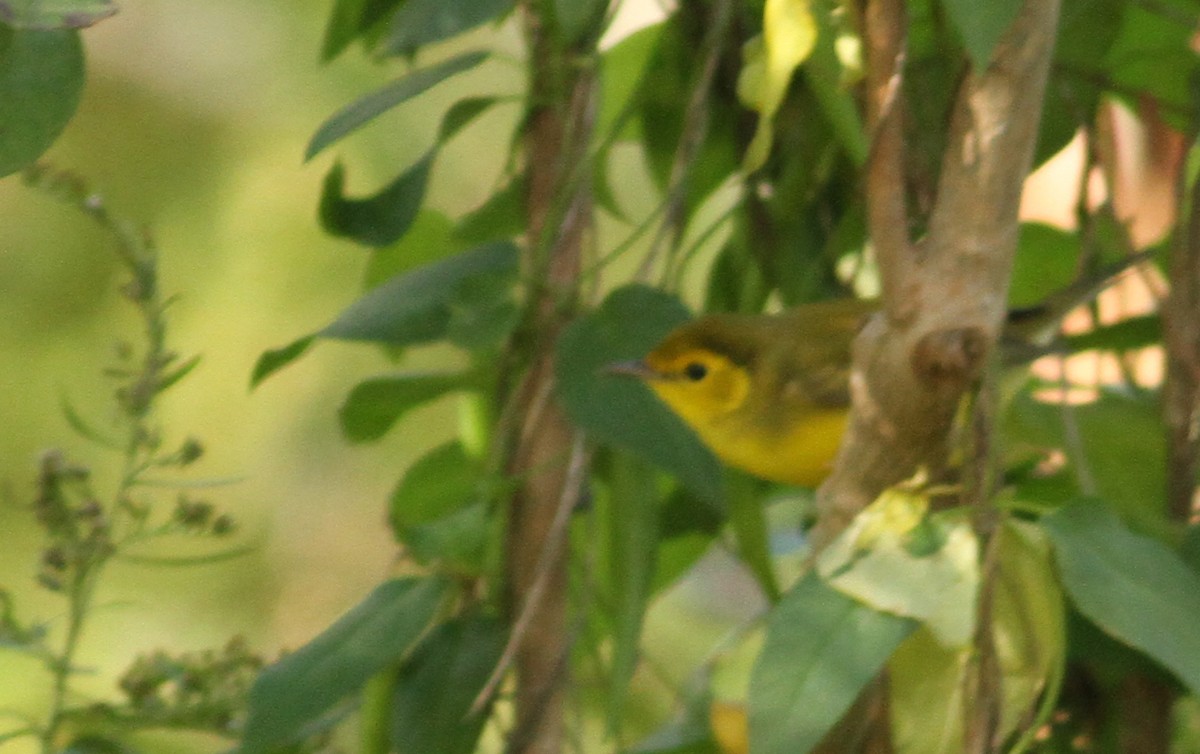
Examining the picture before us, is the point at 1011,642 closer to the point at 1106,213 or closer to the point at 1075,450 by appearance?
the point at 1075,450

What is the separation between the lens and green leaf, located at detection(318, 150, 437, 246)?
93cm

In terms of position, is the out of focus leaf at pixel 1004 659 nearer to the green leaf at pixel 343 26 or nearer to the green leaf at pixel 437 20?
the green leaf at pixel 437 20

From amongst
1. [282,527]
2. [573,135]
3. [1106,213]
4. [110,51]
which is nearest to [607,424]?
[573,135]

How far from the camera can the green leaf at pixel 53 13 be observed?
686 mm

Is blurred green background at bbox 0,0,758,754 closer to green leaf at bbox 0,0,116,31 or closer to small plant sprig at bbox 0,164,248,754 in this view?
small plant sprig at bbox 0,164,248,754

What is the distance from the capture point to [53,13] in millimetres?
697

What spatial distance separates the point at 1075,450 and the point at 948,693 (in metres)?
0.30

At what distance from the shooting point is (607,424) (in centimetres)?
86

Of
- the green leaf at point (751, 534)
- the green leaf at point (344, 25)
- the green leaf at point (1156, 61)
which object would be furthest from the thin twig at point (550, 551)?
the green leaf at point (1156, 61)

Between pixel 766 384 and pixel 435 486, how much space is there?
0.44 m

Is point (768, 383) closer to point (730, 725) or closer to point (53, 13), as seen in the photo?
point (730, 725)

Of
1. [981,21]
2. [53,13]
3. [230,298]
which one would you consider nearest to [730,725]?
[981,21]

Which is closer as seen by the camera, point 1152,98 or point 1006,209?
point 1006,209

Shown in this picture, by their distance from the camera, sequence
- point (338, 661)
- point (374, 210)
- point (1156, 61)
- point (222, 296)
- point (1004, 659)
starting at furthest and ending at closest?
point (222, 296) → point (1156, 61) → point (374, 210) → point (338, 661) → point (1004, 659)
